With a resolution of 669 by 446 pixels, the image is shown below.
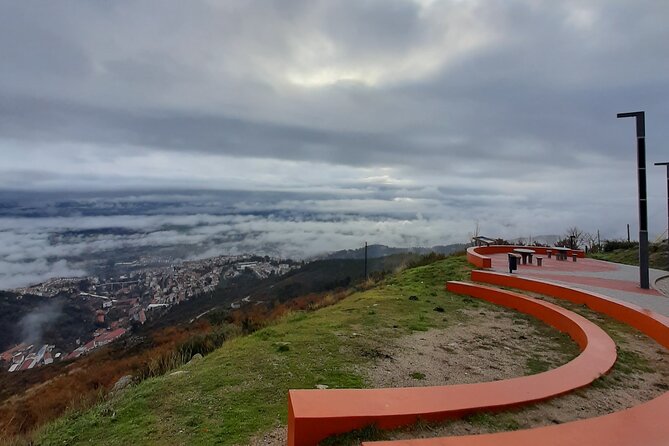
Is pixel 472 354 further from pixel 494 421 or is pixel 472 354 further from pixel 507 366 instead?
pixel 494 421

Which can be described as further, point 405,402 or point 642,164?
point 642,164

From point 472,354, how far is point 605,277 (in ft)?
25.5

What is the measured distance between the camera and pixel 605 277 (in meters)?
11.4

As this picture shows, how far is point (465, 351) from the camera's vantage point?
612 cm

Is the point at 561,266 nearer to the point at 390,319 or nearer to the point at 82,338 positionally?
the point at 390,319

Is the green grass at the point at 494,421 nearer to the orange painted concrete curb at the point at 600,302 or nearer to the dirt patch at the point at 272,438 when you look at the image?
the dirt patch at the point at 272,438

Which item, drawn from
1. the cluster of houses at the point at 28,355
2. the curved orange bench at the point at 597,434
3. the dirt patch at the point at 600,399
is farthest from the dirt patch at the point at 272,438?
the cluster of houses at the point at 28,355

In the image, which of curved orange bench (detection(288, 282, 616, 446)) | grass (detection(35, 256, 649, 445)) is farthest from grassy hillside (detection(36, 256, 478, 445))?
curved orange bench (detection(288, 282, 616, 446))

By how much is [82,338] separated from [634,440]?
4726 centimetres

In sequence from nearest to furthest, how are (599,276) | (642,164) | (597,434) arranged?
(597,434) < (642,164) < (599,276)

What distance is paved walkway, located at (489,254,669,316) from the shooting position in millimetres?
8493

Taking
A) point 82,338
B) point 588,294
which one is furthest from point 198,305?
point 588,294

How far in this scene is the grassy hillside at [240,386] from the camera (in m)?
3.90

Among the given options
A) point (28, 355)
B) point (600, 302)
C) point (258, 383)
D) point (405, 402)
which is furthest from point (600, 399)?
point (28, 355)
